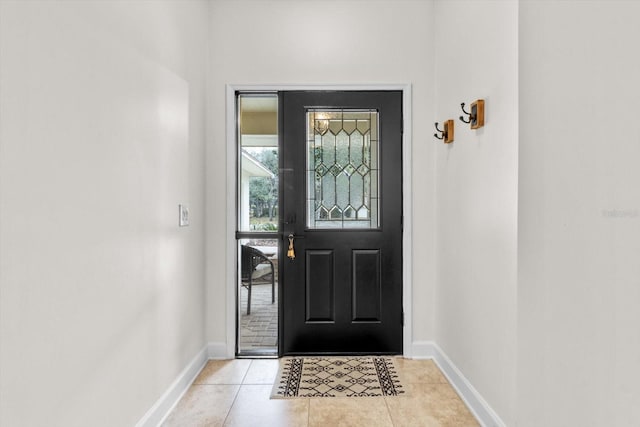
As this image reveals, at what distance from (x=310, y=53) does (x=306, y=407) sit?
8.18 feet

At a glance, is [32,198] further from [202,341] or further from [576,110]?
[202,341]

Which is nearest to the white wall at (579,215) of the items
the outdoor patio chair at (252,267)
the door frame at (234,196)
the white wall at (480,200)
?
the white wall at (480,200)

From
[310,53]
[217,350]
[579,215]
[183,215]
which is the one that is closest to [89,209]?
[183,215]

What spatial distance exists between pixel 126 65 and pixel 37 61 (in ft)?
1.97

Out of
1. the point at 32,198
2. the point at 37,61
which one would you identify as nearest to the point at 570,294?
the point at 32,198

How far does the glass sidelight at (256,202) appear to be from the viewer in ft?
10.8

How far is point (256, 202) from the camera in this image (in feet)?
10.9

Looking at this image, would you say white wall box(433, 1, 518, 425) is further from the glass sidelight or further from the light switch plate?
the light switch plate

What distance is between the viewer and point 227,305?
319 centimetres

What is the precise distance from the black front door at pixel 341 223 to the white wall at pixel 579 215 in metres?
2.79

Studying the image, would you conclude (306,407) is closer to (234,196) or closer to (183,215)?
(183,215)

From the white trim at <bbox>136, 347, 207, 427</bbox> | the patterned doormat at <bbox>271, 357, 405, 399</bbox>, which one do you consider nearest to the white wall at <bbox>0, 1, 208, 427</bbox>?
the white trim at <bbox>136, 347, 207, 427</bbox>

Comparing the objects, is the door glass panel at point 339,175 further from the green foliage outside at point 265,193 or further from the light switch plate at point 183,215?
the light switch plate at point 183,215

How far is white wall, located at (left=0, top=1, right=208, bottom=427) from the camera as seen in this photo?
3.95 ft
